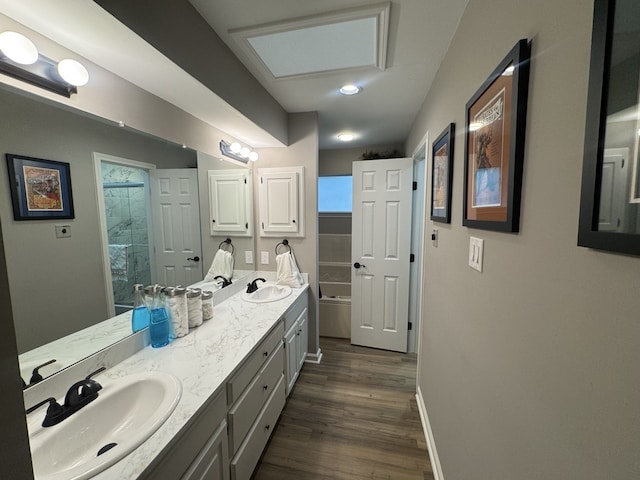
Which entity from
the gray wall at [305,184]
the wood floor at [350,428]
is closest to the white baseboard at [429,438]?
the wood floor at [350,428]

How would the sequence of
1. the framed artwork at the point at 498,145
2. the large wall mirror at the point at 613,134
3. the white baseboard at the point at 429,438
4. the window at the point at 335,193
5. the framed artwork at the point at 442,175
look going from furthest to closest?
1. the window at the point at 335,193
2. the white baseboard at the point at 429,438
3. the framed artwork at the point at 442,175
4. the framed artwork at the point at 498,145
5. the large wall mirror at the point at 613,134

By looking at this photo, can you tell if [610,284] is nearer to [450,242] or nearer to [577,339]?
[577,339]

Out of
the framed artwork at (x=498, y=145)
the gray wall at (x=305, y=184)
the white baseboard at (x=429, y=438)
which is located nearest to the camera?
the framed artwork at (x=498, y=145)

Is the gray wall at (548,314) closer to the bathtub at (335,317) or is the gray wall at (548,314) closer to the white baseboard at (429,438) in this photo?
the white baseboard at (429,438)

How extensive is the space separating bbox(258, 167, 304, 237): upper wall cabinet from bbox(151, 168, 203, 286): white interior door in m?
0.75

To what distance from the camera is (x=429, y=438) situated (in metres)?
1.72

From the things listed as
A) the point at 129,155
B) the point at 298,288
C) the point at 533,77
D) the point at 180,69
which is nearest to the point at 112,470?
the point at 129,155

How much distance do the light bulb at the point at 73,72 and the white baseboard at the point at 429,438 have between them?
2.58 metres

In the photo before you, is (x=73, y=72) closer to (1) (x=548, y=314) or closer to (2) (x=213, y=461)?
(2) (x=213, y=461)

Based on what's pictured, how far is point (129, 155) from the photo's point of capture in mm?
1323

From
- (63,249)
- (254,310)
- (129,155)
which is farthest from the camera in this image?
(254,310)

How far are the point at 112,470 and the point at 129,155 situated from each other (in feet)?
4.28

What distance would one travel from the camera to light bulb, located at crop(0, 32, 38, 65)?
828 mm

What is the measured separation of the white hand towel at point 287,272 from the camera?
245 cm
